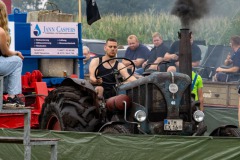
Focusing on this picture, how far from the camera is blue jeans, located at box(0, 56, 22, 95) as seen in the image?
9672 mm

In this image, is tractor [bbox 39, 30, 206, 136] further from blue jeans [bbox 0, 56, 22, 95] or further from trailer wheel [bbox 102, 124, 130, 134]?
blue jeans [bbox 0, 56, 22, 95]

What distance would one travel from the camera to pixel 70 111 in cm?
1287

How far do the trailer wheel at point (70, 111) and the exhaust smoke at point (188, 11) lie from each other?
4.69 meters

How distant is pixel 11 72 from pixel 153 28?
2221 centimetres

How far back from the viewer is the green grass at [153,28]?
29.0 meters

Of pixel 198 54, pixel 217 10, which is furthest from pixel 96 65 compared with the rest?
pixel 217 10

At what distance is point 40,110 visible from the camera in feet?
48.8

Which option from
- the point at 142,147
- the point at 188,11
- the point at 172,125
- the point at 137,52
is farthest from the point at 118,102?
the point at 137,52

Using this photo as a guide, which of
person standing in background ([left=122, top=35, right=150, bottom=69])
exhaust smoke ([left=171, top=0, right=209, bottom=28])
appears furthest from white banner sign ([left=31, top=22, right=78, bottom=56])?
person standing in background ([left=122, top=35, right=150, bottom=69])

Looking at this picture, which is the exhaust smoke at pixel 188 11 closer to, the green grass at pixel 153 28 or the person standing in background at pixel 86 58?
the person standing in background at pixel 86 58

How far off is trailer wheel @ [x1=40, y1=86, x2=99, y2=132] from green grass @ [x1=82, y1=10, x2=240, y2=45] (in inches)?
613

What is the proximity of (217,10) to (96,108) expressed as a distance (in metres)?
16.0

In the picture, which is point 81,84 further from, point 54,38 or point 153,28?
point 153,28

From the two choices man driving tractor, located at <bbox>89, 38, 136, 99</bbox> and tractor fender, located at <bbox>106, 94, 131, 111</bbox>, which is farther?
man driving tractor, located at <bbox>89, 38, 136, 99</bbox>
